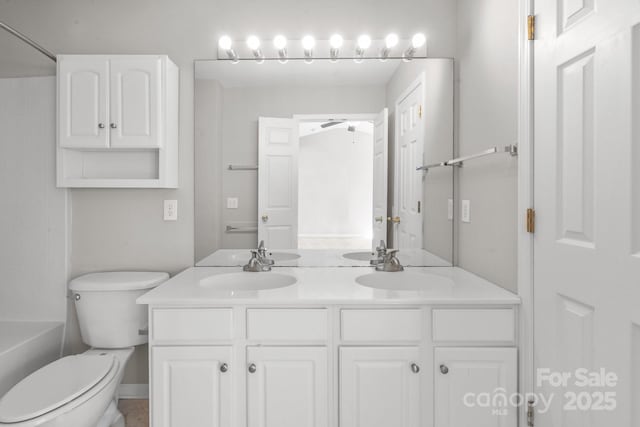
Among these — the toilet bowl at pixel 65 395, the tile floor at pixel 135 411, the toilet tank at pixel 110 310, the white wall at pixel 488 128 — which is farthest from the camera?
the tile floor at pixel 135 411

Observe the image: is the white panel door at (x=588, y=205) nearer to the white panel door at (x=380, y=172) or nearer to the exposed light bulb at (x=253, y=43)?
the white panel door at (x=380, y=172)

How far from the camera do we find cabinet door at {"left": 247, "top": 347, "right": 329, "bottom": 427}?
4.76ft

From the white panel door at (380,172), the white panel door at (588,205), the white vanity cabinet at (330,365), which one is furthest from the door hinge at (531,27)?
the white vanity cabinet at (330,365)

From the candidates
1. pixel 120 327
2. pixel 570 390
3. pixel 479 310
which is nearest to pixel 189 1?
pixel 120 327

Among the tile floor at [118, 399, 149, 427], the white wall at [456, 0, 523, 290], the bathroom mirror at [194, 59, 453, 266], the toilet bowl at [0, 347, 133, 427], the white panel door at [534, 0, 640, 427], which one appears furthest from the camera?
the bathroom mirror at [194, 59, 453, 266]

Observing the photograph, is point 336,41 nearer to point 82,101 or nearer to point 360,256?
point 360,256

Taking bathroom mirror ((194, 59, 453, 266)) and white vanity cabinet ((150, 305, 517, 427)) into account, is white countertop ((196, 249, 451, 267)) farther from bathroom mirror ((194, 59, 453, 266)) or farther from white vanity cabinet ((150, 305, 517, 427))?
white vanity cabinet ((150, 305, 517, 427))

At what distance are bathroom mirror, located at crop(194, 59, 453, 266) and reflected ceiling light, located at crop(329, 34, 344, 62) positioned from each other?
0.13 ft

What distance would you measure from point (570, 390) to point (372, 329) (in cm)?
67

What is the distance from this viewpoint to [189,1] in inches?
80.4

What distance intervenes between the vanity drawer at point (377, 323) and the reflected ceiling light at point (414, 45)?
1343 millimetres

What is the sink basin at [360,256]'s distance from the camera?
208 cm

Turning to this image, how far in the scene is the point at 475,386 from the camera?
57.6 inches

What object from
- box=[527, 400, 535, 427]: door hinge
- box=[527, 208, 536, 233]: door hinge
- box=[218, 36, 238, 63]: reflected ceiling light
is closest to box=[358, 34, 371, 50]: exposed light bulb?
box=[218, 36, 238, 63]: reflected ceiling light
